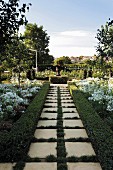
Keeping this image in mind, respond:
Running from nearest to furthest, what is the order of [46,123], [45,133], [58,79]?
[45,133] < [46,123] < [58,79]

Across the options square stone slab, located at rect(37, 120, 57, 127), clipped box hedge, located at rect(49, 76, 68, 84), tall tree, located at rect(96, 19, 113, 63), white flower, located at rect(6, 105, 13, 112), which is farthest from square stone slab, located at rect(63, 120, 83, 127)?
clipped box hedge, located at rect(49, 76, 68, 84)

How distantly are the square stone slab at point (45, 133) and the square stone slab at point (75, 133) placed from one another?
9.6 inches

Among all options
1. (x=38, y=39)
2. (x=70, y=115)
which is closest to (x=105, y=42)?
(x=70, y=115)

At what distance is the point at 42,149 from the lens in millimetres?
4285

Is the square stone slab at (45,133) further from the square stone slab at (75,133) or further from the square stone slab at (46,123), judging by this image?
the square stone slab at (46,123)

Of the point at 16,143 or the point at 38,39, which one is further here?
the point at 38,39

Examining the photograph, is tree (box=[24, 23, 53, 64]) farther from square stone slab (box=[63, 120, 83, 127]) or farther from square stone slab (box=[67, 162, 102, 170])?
square stone slab (box=[67, 162, 102, 170])

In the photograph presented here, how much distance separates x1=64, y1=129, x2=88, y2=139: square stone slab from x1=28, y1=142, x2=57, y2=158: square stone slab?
591 millimetres

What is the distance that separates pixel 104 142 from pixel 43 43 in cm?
3840

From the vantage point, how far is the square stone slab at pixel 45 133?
5.09 meters

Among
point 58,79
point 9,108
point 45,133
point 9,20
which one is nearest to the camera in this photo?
point 9,20

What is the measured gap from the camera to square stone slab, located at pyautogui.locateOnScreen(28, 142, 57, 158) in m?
4.07

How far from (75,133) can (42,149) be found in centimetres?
123

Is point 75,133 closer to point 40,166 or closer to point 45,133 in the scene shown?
point 45,133
